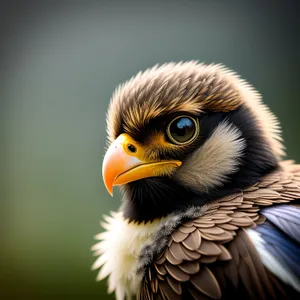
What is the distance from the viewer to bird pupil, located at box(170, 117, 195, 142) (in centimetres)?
111

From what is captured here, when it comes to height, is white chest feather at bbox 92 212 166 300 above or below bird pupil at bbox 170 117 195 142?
below

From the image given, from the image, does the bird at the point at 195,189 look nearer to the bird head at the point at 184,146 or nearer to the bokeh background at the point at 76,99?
the bird head at the point at 184,146

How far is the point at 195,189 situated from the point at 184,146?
0.34 ft

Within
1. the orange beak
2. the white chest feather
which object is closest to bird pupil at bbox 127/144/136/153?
the orange beak

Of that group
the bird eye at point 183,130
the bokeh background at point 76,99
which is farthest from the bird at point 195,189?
the bokeh background at point 76,99

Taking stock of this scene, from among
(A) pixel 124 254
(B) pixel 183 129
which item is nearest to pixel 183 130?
(B) pixel 183 129

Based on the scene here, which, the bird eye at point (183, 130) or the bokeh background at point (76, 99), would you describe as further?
the bokeh background at point (76, 99)

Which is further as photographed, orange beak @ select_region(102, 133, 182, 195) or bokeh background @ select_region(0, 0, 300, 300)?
bokeh background @ select_region(0, 0, 300, 300)

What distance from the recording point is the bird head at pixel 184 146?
1.10 meters

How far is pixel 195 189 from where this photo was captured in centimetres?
110

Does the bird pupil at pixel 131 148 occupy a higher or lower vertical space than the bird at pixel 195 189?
higher

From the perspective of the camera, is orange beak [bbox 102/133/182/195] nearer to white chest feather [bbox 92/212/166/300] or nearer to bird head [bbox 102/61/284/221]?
bird head [bbox 102/61/284/221]

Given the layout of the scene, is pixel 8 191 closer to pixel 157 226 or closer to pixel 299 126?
pixel 299 126

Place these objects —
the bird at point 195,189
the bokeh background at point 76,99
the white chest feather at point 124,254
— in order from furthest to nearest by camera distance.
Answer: the bokeh background at point 76,99
the white chest feather at point 124,254
the bird at point 195,189
